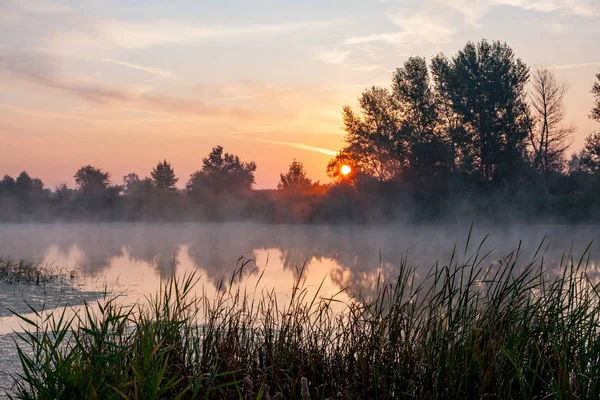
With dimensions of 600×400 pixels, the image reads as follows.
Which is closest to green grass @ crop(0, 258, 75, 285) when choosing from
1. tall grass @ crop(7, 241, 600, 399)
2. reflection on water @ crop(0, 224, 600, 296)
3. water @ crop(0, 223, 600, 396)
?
water @ crop(0, 223, 600, 396)

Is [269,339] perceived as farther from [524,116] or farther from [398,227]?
[524,116]

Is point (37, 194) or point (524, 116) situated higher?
point (524, 116)

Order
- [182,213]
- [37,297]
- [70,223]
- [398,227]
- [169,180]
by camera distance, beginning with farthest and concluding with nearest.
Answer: [169,180] < [70,223] < [182,213] < [398,227] < [37,297]

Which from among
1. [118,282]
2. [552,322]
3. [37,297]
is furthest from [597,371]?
[118,282]

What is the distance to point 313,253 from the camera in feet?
71.2

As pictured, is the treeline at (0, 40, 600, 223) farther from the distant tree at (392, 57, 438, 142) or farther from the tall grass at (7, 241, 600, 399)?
the tall grass at (7, 241, 600, 399)

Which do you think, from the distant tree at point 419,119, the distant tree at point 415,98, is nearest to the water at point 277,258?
the distant tree at point 419,119

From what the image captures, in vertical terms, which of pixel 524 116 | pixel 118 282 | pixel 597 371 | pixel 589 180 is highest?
pixel 524 116

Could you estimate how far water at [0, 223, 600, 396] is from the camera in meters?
11.3

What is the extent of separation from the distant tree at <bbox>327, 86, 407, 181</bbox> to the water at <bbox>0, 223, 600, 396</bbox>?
4.96 metres

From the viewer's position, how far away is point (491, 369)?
133 inches

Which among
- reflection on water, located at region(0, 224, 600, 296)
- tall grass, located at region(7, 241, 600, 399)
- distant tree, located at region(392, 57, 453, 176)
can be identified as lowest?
reflection on water, located at region(0, 224, 600, 296)

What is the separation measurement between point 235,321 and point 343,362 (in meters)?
0.85

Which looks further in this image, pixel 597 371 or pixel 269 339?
pixel 269 339
